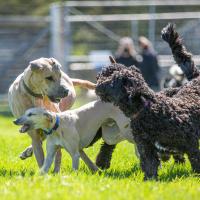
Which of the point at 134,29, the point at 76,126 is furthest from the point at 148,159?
the point at 134,29

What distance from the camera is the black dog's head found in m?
7.89

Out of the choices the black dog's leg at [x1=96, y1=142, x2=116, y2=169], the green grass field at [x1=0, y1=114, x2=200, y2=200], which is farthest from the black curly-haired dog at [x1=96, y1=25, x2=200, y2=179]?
the black dog's leg at [x1=96, y1=142, x2=116, y2=169]

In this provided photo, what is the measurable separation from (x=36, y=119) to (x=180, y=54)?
2108 mm

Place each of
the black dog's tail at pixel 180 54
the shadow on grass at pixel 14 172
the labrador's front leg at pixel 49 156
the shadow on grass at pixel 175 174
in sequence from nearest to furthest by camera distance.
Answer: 1. the shadow on grass at pixel 175 174
2. the shadow on grass at pixel 14 172
3. the labrador's front leg at pixel 49 156
4. the black dog's tail at pixel 180 54

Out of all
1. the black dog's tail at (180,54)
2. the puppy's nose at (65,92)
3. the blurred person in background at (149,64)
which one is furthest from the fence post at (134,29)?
the puppy's nose at (65,92)

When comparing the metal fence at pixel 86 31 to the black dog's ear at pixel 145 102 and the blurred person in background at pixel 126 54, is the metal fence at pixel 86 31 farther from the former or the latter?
the black dog's ear at pixel 145 102

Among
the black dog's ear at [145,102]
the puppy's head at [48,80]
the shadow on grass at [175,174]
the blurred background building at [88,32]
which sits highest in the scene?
the blurred background building at [88,32]

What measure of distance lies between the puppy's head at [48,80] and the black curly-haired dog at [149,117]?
95 centimetres

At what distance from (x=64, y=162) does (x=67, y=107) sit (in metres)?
0.72

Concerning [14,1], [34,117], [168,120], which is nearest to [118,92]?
[168,120]

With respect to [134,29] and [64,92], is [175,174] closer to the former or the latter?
[64,92]

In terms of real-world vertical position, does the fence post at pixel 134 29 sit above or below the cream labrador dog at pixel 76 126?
above

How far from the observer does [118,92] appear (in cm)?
793

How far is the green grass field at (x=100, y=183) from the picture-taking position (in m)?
6.56
